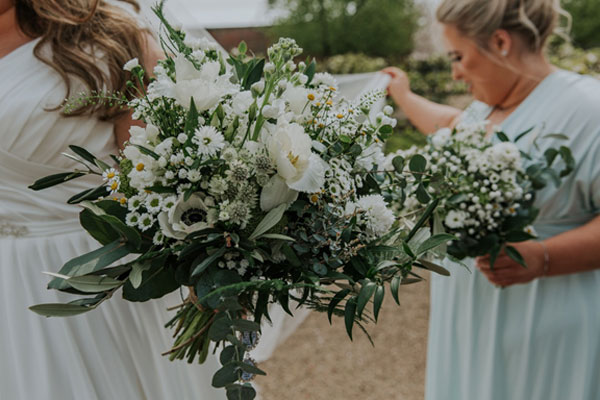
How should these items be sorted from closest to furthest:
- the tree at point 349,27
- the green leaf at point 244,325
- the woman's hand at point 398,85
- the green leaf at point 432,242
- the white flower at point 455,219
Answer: the green leaf at point 244,325, the green leaf at point 432,242, the white flower at point 455,219, the woman's hand at point 398,85, the tree at point 349,27

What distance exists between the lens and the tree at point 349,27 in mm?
12945

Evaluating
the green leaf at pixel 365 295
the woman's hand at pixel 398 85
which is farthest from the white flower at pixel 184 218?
the woman's hand at pixel 398 85

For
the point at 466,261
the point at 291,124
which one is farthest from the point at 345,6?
the point at 291,124

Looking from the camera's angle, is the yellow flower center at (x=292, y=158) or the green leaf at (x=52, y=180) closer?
the yellow flower center at (x=292, y=158)

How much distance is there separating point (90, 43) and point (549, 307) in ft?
6.74

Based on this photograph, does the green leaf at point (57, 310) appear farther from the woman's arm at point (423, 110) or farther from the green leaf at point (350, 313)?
the woman's arm at point (423, 110)

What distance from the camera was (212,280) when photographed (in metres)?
1.16

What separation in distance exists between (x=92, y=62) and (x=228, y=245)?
919mm

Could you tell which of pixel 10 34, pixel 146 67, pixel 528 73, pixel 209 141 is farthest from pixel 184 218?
pixel 528 73

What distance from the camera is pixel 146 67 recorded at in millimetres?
1791

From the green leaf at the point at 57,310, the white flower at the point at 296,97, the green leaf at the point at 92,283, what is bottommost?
the green leaf at the point at 57,310

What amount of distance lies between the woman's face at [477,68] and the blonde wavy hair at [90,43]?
4.57 ft

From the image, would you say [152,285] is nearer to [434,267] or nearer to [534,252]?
[434,267]

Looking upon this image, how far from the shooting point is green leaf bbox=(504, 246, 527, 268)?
2.09m
